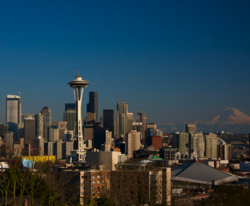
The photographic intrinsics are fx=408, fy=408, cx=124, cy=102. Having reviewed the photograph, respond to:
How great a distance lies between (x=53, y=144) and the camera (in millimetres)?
166125

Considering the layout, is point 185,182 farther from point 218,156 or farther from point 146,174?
point 218,156

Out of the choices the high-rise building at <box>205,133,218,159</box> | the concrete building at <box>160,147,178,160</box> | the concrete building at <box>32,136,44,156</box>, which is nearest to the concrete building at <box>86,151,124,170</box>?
the concrete building at <box>32,136,44,156</box>

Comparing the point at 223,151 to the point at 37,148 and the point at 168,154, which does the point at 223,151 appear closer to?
the point at 168,154

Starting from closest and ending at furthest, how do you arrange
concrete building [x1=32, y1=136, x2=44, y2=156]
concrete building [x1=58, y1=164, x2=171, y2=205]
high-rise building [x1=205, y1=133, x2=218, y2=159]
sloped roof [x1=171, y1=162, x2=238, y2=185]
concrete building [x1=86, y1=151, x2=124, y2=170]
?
concrete building [x1=58, y1=164, x2=171, y2=205]
concrete building [x1=32, y1=136, x2=44, y2=156]
concrete building [x1=86, y1=151, x2=124, y2=170]
sloped roof [x1=171, y1=162, x2=238, y2=185]
high-rise building [x1=205, y1=133, x2=218, y2=159]

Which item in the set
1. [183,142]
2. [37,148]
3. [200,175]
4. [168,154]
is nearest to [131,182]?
[37,148]

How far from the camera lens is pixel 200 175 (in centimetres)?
7400

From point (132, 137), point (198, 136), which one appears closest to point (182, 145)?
point (198, 136)

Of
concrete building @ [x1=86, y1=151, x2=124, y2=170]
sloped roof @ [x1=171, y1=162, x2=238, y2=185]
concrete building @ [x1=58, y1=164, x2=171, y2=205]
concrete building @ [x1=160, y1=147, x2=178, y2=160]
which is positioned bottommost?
concrete building @ [x1=160, y1=147, x2=178, y2=160]

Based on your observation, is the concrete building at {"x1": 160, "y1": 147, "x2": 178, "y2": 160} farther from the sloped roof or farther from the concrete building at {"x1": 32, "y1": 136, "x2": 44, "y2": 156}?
the sloped roof

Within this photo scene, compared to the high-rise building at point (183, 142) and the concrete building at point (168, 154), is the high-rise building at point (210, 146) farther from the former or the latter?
the concrete building at point (168, 154)

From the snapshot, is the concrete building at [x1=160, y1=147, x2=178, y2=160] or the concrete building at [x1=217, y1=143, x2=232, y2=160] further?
the concrete building at [x1=217, y1=143, x2=232, y2=160]

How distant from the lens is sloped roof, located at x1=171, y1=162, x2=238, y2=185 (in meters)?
70.9

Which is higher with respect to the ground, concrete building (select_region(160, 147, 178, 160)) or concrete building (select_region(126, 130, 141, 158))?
concrete building (select_region(126, 130, 141, 158))

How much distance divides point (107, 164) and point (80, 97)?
55.8 meters
